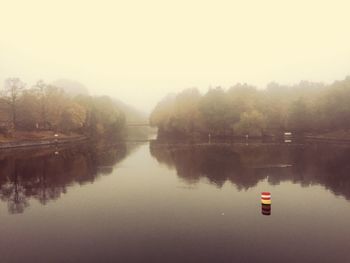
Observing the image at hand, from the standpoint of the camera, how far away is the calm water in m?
22.0

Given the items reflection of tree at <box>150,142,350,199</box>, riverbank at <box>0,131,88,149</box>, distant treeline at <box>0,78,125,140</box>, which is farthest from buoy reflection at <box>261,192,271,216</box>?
distant treeline at <box>0,78,125,140</box>

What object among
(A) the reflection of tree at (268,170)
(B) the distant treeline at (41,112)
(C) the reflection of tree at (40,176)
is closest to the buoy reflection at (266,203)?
(A) the reflection of tree at (268,170)

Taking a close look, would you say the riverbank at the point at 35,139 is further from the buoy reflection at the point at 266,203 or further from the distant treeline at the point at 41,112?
the buoy reflection at the point at 266,203

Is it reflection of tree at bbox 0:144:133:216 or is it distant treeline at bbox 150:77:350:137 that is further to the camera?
Answer: distant treeline at bbox 150:77:350:137

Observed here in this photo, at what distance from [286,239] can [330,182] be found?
80.2ft

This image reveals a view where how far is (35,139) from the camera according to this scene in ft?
359

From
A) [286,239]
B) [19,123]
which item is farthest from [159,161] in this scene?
[19,123]

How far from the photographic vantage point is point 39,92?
126562mm

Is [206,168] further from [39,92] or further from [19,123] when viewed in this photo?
[39,92]

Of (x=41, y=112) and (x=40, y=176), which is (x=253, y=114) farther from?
(x=40, y=176)

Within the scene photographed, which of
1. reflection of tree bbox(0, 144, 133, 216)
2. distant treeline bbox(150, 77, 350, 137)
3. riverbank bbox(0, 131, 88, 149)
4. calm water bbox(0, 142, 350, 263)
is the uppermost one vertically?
distant treeline bbox(150, 77, 350, 137)

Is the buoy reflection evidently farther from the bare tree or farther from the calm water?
the bare tree

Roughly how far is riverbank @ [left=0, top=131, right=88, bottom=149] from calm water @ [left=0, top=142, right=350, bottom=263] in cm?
4812

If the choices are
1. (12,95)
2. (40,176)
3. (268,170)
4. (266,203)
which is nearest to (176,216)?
(266,203)
